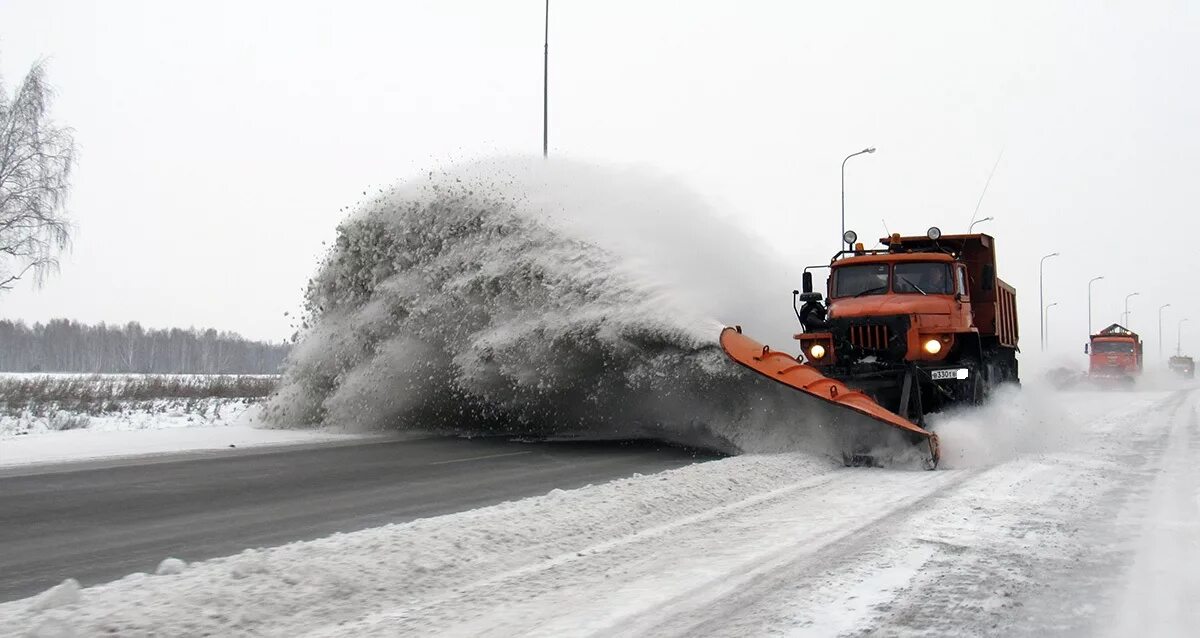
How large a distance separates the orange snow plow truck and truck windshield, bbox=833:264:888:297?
1 centimetres

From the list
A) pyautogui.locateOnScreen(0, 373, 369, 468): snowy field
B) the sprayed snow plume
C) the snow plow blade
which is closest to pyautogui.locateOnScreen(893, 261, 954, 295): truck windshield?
the sprayed snow plume

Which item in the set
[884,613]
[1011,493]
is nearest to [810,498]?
[1011,493]

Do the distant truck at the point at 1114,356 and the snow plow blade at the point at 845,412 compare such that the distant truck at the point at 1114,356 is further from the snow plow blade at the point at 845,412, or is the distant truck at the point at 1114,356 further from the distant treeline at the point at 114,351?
the distant treeline at the point at 114,351

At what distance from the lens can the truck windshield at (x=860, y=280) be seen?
1299 centimetres

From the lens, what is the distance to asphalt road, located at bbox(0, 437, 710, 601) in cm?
607

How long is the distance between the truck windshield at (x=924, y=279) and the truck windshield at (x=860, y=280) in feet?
0.64

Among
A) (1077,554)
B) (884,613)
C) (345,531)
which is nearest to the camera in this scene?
(884,613)

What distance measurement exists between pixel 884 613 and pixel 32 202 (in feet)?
92.9

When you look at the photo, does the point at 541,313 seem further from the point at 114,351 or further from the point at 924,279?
the point at 114,351

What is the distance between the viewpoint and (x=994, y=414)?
12.6m

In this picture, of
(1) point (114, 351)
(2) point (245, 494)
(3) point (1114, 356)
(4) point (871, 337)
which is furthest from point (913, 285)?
(1) point (114, 351)

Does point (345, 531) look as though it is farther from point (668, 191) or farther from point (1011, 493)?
point (668, 191)

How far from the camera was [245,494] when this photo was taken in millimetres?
8586

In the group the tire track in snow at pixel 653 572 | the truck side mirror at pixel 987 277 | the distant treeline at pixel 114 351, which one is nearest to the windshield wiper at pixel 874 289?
the truck side mirror at pixel 987 277
